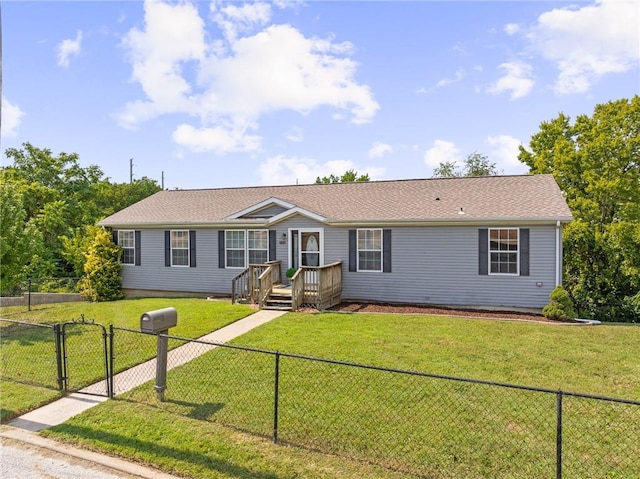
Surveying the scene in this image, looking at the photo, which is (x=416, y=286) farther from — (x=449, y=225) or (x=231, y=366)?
(x=231, y=366)

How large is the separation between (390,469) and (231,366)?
4.00m

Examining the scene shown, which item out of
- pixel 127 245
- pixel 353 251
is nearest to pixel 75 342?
pixel 353 251

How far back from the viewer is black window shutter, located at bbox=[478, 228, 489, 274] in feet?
43.2

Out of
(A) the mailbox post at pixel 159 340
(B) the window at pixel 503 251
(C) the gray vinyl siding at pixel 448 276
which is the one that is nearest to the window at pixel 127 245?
(C) the gray vinyl siding at pixel 448 276

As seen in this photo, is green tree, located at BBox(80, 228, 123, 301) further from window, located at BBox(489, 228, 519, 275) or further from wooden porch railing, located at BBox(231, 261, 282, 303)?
window, located at BBox(489, 228, 519, 275)

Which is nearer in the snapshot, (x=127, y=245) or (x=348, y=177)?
(x=127, y=245)

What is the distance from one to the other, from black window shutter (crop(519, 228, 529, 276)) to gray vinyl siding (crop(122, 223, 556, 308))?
0.13m

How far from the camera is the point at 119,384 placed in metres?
6.85

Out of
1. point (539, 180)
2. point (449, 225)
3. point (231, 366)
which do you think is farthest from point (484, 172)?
point (231, 366)

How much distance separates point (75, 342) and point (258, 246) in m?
7.38

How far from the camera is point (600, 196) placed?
19.7 metres

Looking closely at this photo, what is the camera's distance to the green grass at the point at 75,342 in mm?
6695

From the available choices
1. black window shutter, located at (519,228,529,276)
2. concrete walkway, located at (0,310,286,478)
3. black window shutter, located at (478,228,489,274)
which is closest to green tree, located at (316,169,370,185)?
black window shutter, located at (478,228,489,274)

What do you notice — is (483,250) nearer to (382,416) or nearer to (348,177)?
(382,416)
